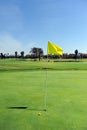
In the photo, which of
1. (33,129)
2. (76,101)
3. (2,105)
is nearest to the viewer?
(33,129)

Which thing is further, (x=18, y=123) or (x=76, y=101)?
(x=76, y=101)

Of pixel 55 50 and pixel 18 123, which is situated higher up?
pixel 55 50

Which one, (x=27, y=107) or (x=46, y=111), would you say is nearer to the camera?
(x=46, y=111)

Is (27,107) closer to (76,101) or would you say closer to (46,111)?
(46,111)

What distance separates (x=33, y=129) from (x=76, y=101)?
4.24 m

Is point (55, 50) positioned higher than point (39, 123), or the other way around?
point (55, 50)

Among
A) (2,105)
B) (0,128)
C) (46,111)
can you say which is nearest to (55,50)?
(46,111)

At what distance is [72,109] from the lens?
993 cm

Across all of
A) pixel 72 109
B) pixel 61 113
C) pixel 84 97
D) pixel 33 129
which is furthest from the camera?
pixel 84 97

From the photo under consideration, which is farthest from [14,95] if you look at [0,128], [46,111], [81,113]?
[0,128]

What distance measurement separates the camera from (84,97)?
12.5 meters

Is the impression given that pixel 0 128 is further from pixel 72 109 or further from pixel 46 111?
pixel 72 109

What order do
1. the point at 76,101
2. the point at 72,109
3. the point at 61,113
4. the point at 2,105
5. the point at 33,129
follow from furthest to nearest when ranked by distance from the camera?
the point at 76,101 < the point at 2,105 < the point at 72,109 < the point at 61,113 < the point at 33,129

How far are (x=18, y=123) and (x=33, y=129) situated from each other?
0.71 m
